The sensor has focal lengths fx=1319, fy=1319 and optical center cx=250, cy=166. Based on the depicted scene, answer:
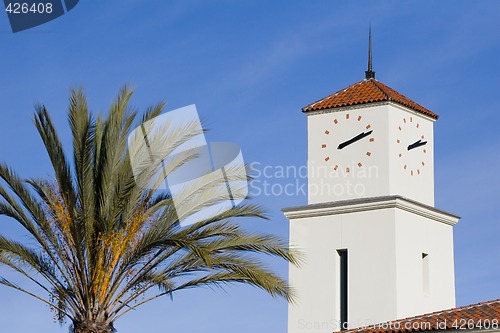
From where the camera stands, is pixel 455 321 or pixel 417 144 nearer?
pixel 455 321

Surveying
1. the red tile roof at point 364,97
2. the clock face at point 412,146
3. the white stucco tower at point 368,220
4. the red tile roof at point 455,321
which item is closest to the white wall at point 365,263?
the white stucco tower at point 368,220

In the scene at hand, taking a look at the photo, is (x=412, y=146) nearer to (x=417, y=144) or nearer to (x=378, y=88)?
(x=417, y=144)

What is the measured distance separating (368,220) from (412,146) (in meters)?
2.37

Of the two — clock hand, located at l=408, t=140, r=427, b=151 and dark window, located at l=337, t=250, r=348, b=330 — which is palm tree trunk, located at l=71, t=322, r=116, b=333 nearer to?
dark window, located at l=337, t=250, r=348, b=330

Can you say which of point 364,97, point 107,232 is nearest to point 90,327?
point 107,232

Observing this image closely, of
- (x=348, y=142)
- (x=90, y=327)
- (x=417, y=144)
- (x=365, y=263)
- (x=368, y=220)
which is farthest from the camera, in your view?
(x=417, y=144)

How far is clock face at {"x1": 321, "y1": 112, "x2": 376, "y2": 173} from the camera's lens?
105ft

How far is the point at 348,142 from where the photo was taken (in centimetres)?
3195

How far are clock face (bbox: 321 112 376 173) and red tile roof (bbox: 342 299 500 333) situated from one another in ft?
18.7

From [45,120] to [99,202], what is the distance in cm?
170

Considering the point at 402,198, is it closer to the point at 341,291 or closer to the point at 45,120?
the point at 341,291

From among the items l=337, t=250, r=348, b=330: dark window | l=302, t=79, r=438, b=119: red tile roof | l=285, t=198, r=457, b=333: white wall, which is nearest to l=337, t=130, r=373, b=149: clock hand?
l=302, t=79, r=438, b=119: red tile roof

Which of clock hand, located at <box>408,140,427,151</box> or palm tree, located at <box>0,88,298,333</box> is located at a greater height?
clock hand, located at <box>408,140,427,151</box>

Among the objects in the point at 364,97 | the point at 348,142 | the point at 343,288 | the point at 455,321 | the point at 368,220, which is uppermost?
the point at 364,97
